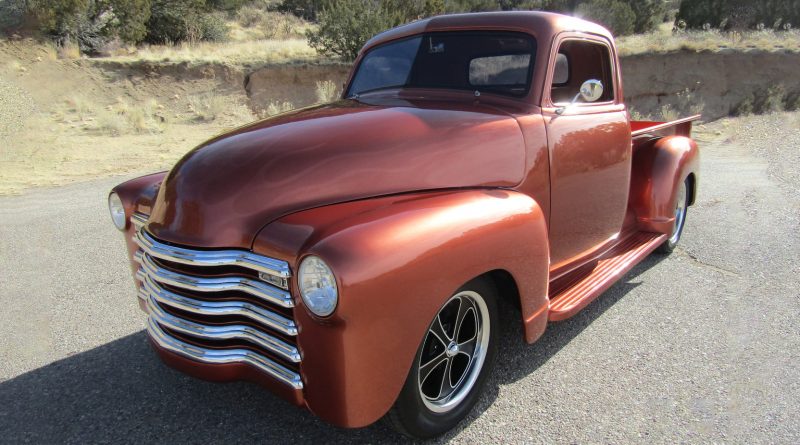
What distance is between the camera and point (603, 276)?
3.32 meters

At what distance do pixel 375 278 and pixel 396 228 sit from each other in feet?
0.77

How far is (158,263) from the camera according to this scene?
230 cm

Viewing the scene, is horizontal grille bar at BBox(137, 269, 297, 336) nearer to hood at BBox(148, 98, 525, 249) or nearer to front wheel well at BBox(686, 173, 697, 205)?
hood at BBox(148, 98, 525, 249)

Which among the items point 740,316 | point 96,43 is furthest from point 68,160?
point 96,43

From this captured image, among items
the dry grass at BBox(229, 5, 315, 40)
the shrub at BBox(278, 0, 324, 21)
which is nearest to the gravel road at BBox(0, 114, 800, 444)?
the dry grass at BBox(229, 5, 315, 40)

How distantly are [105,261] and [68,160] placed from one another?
6.30m

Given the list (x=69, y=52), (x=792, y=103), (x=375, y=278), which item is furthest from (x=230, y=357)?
(x=69, y=52)

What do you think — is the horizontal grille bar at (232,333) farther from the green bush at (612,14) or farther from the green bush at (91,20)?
the green bush at (612,14)

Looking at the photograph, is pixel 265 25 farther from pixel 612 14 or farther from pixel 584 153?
pixel 584 153

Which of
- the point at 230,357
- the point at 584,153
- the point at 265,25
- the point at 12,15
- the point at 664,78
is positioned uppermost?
the point at 12,15

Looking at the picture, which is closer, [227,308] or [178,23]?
[227,308]

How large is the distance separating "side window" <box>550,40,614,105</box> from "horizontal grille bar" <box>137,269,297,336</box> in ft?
8.32

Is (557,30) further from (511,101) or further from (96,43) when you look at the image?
(96,43)

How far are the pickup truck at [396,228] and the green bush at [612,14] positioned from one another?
75.2ft
